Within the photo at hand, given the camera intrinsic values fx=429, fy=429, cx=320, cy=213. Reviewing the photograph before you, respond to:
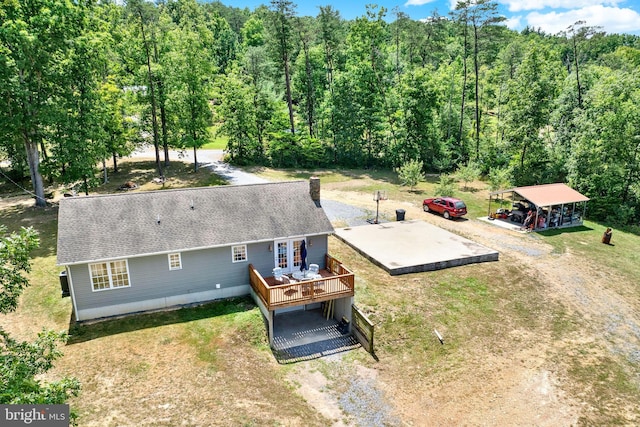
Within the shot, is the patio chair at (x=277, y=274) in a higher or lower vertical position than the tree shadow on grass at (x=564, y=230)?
higher

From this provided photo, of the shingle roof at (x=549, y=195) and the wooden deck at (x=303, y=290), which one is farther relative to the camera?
the shingle roof at (x=549, y=195)

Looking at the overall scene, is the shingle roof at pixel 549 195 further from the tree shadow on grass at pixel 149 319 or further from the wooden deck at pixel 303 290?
the tree shadow on grass at pixel 149 319

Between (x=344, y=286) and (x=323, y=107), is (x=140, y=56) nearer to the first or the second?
(x=323, y=107)

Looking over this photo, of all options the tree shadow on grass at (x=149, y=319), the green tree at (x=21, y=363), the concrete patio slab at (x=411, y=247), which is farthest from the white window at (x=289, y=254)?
the green tree at (x=21, y=363)

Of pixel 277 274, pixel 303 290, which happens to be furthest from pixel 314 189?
pixel 303 290

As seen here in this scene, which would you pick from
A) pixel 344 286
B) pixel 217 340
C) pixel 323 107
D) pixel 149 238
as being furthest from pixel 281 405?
pixel 323 107

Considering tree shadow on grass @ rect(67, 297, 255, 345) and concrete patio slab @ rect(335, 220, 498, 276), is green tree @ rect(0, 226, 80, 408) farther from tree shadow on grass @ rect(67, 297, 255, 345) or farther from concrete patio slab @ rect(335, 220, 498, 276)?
concrete patio slab @ rect(335, 220, 498, 276)

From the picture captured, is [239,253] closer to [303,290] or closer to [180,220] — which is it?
[180,220]
